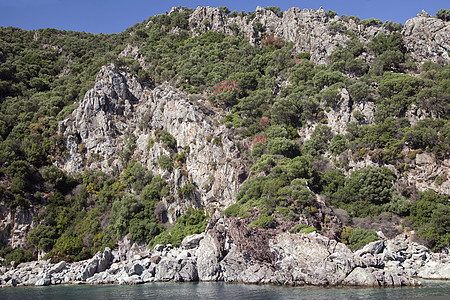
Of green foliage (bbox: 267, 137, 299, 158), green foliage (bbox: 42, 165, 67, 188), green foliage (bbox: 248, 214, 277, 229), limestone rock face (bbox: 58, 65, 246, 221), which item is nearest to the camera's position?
green foliage (bbox: 248, 214, 277, 229)

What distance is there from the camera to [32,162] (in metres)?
70.2

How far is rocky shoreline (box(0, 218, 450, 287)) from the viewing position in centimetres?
3422

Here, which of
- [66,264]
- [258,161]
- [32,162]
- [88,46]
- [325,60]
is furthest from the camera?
[88,46]

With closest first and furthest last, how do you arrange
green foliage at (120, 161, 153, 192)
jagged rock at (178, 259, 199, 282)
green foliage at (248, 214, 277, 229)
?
jagged rock at (178, 259, 199, 282), green foliage at (248, 214, 277, 229), green foliage at (120, 161, 153, 192)

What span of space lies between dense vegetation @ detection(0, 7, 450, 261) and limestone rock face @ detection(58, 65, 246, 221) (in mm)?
2357

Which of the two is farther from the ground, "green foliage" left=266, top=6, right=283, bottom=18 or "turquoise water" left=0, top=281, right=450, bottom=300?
"green foliage" left=266, top=6, right=283, bottom=18

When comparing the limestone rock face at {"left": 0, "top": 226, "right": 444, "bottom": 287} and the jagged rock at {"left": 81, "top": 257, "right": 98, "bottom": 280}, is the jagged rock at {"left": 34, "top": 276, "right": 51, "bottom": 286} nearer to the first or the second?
the limestone rock face at {"left": 0, "top": 226, "right": 444, "bottom": 287}

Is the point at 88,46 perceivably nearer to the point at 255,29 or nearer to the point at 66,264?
the point at 255,29

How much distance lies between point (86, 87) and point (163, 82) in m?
18.9

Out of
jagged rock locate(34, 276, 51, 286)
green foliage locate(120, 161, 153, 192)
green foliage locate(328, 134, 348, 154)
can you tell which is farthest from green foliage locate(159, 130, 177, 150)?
jagged rock locate(34, 276, 51, 286)

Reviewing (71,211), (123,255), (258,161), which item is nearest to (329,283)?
(258,161)

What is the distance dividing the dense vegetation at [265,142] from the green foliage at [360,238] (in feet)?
0.63

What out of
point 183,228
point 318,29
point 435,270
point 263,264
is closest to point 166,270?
point 183,228

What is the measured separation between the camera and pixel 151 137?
237 feet
